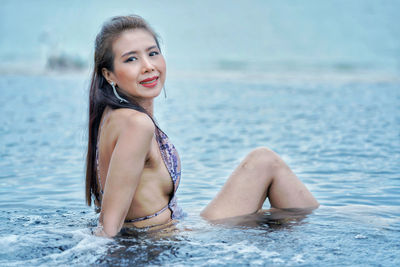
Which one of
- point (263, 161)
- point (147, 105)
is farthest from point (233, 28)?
point (147, 105)

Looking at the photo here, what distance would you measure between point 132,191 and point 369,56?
3170cm

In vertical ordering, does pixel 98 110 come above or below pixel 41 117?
above

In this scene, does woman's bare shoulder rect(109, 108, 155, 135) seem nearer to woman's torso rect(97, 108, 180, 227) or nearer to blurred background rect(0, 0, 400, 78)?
woman's torso rect(97, 108, 180, 227)

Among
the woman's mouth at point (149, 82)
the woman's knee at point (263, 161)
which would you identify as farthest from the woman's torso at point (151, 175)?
the woman's knee at point (263, 161)

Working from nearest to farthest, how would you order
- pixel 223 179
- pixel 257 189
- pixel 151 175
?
pixel 151 175
pixel 257 189
pixel 223 179

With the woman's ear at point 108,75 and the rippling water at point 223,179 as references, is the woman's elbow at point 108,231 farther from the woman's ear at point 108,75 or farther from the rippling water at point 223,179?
the woman's ear at point 108,75

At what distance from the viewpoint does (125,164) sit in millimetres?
2953

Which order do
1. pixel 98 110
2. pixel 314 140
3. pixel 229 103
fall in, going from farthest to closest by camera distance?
pixel 229 103, pixel 314 140, pixel 98 110

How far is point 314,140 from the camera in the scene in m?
7.94

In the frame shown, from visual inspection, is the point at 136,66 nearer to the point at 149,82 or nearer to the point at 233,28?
the point at 149,82

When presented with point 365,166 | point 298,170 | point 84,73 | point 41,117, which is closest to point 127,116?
point 298,170

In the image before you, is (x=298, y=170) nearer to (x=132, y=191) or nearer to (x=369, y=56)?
(x=132, y=191)

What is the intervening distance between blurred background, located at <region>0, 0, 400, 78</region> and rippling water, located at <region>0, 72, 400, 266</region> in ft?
68.3

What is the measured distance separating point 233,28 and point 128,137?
157 feet
